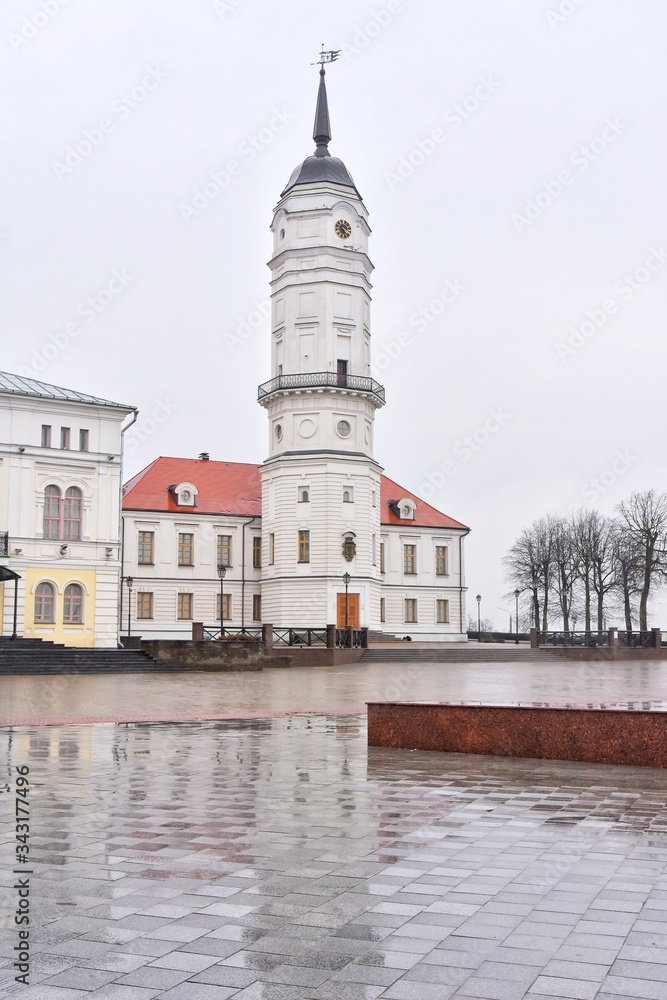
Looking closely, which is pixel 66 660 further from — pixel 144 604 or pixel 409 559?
pixel 409 559

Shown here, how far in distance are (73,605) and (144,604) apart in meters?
18.1

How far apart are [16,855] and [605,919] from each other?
374 centimetres

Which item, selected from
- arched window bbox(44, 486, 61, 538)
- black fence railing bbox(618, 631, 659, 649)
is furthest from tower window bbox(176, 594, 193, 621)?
black fence railing bbox(618, 631, 659, 649)

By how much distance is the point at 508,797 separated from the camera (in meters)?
8.91

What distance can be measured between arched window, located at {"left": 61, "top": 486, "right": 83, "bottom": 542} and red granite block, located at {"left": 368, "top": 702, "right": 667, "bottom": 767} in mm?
34919

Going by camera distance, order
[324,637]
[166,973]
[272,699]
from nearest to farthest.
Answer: [166,973]
[272,699]
[324,637]

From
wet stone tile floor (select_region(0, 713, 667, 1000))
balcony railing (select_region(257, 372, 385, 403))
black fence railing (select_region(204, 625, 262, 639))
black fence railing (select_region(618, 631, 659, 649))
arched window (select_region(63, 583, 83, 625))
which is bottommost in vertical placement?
wet stone tile floor (select_region(0, 713, 667, 1000))

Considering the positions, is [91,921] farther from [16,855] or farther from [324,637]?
[324,637]

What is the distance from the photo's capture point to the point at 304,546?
59469 millimetres

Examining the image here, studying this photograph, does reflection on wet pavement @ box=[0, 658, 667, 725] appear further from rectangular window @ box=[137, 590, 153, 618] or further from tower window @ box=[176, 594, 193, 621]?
tower window @ box=[176, 594, 193, 621]

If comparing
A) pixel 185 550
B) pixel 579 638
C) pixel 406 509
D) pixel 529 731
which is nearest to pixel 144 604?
pixel 185 550

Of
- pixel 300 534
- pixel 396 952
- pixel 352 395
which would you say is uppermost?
pixel 352 395

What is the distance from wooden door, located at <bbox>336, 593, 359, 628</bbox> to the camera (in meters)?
57.9

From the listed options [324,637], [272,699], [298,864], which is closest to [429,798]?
[298,864]
